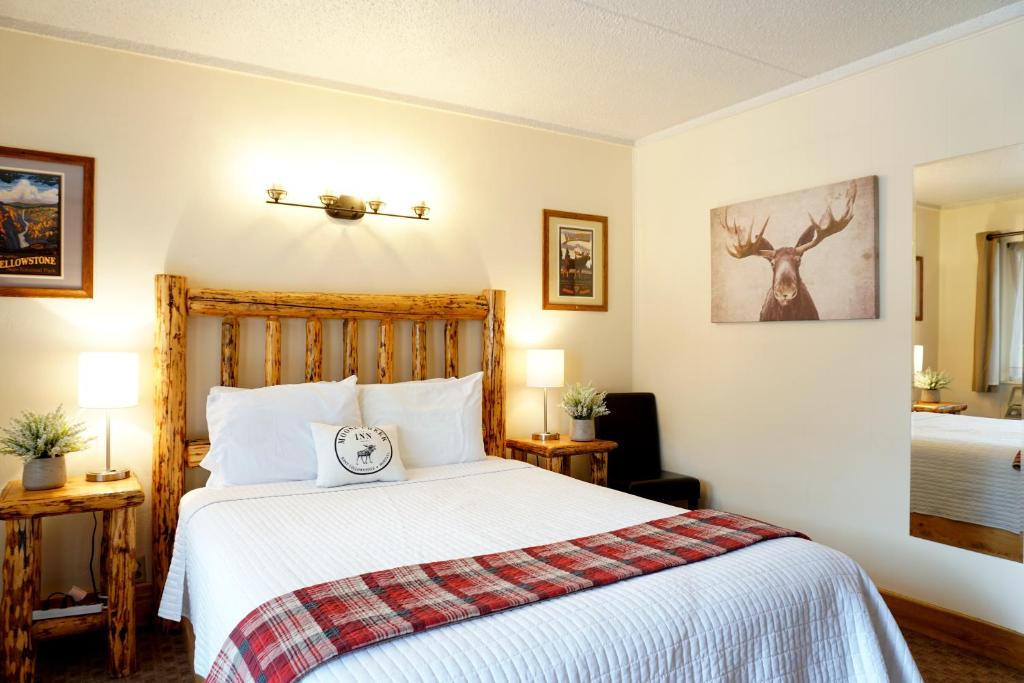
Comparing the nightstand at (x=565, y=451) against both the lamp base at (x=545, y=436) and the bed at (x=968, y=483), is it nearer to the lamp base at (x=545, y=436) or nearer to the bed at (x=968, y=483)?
the lamp base at (x=545, y=436)

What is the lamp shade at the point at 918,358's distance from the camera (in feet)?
9.48

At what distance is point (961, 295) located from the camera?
2.79m

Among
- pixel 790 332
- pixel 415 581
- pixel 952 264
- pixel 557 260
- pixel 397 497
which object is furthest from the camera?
pixel 557 260

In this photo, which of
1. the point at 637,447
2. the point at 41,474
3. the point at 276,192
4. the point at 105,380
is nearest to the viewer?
the point at 41,474

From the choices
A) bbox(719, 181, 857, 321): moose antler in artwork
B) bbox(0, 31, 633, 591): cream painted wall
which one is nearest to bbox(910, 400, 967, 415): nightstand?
bbox(719, 181, 857, 321): moose antler in artwork

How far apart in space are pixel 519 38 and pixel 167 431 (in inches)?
88.0

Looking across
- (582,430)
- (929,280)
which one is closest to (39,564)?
(582,430)

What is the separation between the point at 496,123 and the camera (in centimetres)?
389

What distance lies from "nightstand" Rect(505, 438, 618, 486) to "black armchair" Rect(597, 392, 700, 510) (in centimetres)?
11

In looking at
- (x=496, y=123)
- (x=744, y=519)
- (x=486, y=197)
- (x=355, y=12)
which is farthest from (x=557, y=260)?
(x=744, y=519)

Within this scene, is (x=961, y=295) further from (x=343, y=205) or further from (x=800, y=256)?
(x=343, y=205)

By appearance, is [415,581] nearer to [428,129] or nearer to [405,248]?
[405,248]

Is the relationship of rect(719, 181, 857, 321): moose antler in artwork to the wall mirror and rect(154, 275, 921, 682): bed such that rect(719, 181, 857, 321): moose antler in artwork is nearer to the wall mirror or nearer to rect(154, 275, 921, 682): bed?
the wall mirror

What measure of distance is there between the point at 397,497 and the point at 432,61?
6.37ft
